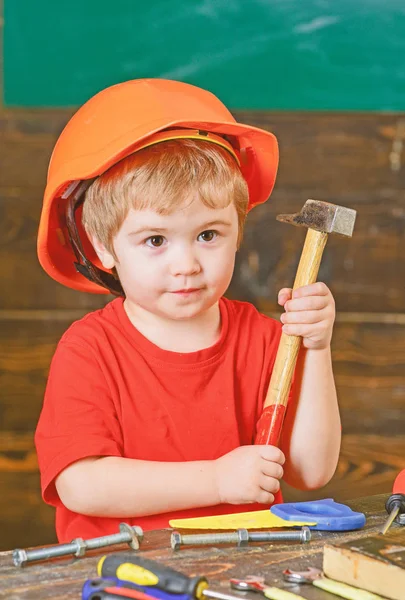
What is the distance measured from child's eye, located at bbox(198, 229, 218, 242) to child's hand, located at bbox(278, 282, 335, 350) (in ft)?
0.37

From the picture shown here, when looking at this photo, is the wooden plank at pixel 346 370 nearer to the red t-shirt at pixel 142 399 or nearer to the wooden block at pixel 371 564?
the red t-shirt at pixel 142 399

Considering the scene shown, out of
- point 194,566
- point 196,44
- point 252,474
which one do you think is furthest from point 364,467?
point 194,566

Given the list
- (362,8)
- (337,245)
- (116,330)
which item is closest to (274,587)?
(116,330)

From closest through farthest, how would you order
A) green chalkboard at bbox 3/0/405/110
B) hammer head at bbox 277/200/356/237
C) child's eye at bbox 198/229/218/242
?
1. hammer head at bbox 277/200/356/237
2. child's eye at bbox 198/229/218/242
3. green chalkboard at bbox 3/0/405/110

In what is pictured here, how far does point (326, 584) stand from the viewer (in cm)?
79

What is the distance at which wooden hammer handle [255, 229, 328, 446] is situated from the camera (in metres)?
1.13

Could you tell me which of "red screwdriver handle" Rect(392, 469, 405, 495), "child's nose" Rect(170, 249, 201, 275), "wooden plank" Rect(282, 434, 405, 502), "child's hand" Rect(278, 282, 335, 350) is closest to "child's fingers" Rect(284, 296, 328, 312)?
"child's hand" Rect(278, 282, 335, 350)

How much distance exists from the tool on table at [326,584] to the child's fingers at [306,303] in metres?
0.39

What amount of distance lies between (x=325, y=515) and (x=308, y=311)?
0.26 meters

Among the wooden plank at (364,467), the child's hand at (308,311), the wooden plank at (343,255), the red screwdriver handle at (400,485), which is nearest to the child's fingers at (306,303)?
the child's hand at (308,311)

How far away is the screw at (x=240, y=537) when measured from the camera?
0.91m

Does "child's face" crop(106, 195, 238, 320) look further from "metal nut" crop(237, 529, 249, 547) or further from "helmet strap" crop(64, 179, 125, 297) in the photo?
"metal nut" crop(237, 529, 249, 547)

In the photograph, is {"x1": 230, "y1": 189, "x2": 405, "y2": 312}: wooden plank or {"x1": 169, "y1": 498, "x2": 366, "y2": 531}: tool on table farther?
{"x1": 230, "y1": 189, "x2": 405, "y2": 312}: wooden plank

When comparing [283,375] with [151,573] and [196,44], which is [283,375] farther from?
[196,44]
